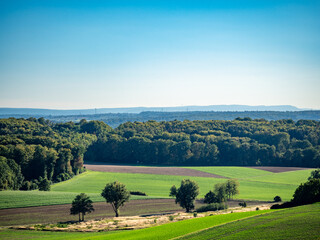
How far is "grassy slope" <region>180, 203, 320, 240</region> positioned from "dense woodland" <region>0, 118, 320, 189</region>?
237ft

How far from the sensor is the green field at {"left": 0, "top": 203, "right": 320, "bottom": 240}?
31.1 metres

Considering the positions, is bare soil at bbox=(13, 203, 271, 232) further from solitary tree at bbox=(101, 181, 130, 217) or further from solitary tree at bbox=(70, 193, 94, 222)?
solitary tree at bbox=(101, 181, 130, 217)

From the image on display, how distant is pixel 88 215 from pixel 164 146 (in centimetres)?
7770

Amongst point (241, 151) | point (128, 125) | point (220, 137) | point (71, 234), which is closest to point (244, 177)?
point (241, 151)

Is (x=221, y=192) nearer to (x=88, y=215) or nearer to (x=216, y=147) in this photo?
(x=88, y=215)

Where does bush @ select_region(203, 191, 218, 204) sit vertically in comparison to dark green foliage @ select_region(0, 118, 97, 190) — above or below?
below

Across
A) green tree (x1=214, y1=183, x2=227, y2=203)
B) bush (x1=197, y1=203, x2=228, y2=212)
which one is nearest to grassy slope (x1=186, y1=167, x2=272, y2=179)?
green tree (x1=214, y1=183, x2=227, y2=203)

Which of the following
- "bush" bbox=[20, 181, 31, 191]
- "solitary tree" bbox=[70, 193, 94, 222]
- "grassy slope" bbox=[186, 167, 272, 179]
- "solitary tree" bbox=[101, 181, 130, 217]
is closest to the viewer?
"solitary tree" bbox=[70, 193, 94, 222]

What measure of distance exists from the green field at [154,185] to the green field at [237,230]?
67.0ft

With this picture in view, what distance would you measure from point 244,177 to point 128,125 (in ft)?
266

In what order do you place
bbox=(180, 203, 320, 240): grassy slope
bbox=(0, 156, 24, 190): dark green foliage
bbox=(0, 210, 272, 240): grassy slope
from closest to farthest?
bbox=(180, 203, 320, 240): grassy slope < bbox=(0, 210, 272, 240): grassy slope < bbox=(0, 156, 24, 190): dark green foliage

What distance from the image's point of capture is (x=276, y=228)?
108ft

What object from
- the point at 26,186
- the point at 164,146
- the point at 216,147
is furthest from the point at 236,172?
the point at 26,186

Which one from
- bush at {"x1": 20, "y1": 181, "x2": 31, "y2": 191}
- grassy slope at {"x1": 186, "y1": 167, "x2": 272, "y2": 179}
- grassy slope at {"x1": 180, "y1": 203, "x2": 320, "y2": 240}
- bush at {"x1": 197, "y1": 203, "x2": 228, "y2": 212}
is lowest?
bush at {"x1": 20, "y1": 181, "x2": 31, "y2": 191}
